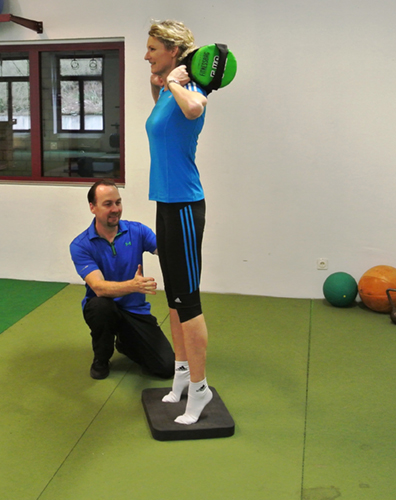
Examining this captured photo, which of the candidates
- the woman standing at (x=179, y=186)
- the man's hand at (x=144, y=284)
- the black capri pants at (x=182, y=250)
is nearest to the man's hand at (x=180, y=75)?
the woman standing at (x=179, y=186)

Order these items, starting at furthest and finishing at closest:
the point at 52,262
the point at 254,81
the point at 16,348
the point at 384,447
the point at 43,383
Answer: the point at 52,262, the point at 254,81, the point at 16,348, the point at 43,383, the point at 384,447

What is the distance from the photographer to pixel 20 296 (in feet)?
14.0

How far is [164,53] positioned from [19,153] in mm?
2835

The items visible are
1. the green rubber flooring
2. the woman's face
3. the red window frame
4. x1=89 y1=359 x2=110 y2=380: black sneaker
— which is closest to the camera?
the green rubber flooring

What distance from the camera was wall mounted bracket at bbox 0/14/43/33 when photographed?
410 cm

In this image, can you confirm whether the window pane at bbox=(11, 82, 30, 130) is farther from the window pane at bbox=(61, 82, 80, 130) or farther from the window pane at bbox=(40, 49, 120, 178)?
the window pane at bbox=(61, 82, 80, 130)

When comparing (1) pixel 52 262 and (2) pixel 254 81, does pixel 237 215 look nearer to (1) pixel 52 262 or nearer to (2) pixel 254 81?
(2) pixel 254 81

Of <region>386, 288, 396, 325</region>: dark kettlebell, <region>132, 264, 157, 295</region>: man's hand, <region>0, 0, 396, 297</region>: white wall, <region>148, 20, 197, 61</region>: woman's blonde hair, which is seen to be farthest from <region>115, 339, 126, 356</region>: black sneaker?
<region>386, 288, 396, 325</region>: dark kettlebell

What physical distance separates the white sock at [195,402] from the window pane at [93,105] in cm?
275

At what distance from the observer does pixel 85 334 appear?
3.56 meters

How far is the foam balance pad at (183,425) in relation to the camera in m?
2.37

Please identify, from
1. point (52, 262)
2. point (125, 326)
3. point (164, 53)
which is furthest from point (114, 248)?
point (52, 262)


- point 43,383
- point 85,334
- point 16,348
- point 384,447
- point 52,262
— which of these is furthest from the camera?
point 52,262

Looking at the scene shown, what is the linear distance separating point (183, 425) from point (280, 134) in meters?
2.46
